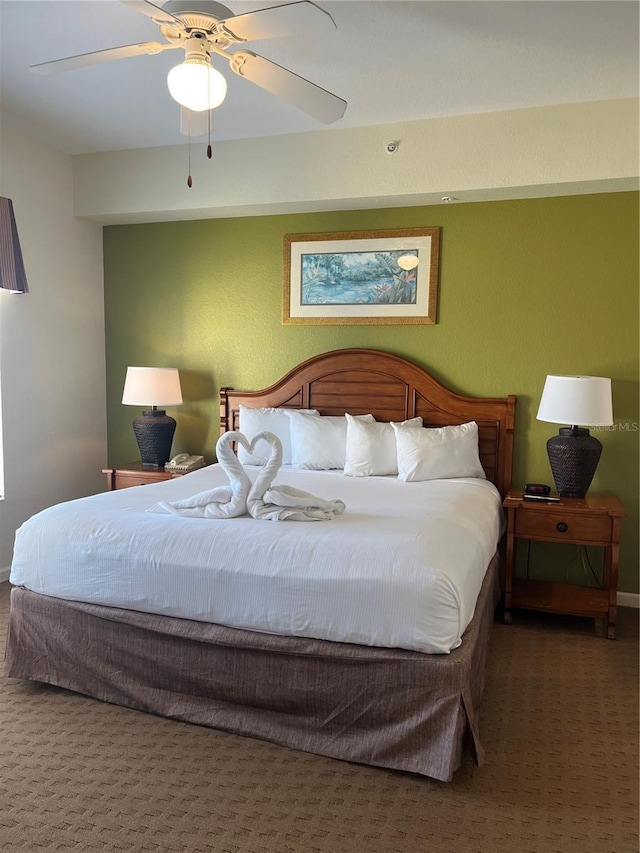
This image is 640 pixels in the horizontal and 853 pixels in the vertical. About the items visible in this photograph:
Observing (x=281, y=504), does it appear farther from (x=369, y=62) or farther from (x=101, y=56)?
(x=369, y=62)

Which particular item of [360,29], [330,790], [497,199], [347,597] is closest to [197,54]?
[360,29]

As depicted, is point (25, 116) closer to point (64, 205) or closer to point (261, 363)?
point (64, 205)

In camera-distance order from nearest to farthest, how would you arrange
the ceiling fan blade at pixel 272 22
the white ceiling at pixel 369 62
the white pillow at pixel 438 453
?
the ceiling fan blade at pixel 272 22 → the white ceiling at pixel 369 62 → the white pillow at pixel 438 453

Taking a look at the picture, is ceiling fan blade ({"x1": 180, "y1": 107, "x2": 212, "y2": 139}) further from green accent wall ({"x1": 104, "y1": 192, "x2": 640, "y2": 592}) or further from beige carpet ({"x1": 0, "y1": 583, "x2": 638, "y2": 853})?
beige carpet ({"x1": 0, "y1": 583, "x2": 638, "y2": 853})

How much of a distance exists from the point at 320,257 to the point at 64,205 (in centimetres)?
185

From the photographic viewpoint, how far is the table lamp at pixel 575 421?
3.47 m

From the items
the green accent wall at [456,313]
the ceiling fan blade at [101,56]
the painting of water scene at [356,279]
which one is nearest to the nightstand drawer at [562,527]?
the green accent wall at [456,313]

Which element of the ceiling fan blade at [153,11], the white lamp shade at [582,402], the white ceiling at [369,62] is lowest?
the white lamp shade at [582,402]

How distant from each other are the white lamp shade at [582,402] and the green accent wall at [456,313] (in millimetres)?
430

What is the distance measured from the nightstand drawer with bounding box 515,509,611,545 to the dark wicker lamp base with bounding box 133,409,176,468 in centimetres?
240

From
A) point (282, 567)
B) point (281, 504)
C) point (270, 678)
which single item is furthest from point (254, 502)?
point (270, 678)

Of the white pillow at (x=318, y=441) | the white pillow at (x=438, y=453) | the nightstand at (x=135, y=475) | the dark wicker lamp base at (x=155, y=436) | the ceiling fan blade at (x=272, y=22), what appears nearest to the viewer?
the ceiling fan blade at (x=272, y=22)

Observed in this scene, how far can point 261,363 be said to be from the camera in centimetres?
466

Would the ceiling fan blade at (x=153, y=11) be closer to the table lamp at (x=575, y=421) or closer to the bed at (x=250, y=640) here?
the bed at (x=250, y=640)
